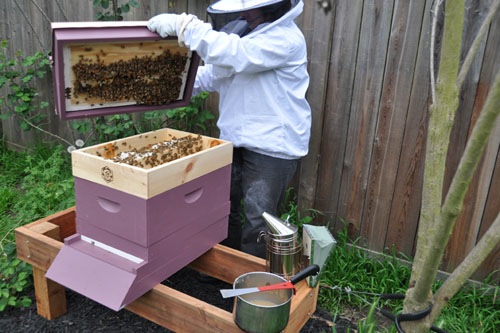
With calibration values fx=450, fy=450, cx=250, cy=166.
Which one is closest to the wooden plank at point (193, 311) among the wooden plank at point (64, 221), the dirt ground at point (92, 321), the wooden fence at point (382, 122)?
the dirt ground at point (92, 321)

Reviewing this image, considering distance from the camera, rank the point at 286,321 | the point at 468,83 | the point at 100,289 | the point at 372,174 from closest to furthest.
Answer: the point at 286,321 → the point at 100,289 → the point at 468,83 → the point at 372,174

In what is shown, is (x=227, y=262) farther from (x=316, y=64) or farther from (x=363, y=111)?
(x=316, y=64)

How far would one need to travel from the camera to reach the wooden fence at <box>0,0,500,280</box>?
2645mm

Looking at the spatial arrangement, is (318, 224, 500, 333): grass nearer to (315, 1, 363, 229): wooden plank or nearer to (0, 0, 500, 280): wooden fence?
(0, 0, 500, 280): wooden fence

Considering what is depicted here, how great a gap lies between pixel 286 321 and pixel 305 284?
1.10ft

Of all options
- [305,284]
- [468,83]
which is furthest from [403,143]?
[305,284]

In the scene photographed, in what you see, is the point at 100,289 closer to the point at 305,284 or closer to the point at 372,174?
the point at 305,284

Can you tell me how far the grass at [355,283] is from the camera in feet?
8.33

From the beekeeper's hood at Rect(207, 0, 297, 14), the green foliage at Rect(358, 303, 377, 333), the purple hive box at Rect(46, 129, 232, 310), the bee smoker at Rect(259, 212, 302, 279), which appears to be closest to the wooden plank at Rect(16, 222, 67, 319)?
the purple hive box at Rect(46, 129, 232, 310)

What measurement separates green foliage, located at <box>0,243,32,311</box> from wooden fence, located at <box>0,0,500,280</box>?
1.89 meters

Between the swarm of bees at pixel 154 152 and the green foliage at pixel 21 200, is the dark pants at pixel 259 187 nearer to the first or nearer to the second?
the swarm of bees at pixel 154 152

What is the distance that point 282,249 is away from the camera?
2090 millimetres

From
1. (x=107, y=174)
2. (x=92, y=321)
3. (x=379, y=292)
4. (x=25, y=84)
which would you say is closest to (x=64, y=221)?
(x=92, y=321)

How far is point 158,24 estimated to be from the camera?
2189mm
